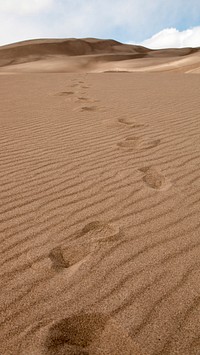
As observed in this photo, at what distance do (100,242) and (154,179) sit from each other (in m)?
1.08

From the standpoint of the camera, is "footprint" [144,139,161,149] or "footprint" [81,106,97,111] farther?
"footprint" [81,106,97,111]

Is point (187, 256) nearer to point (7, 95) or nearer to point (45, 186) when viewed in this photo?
point (45, 186)

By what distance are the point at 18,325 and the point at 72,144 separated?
8.90 feet

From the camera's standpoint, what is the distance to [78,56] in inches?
1192

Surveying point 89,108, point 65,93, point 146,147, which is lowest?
point 146,147

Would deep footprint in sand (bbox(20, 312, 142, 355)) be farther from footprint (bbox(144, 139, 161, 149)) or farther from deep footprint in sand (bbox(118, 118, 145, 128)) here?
deep footprint in sand (bbox(118, 118, 145, 128))

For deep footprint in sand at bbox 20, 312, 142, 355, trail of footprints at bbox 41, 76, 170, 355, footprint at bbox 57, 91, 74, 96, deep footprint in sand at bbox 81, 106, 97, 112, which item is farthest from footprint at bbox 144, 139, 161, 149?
footprint at bbox 57, 91, 74, 96

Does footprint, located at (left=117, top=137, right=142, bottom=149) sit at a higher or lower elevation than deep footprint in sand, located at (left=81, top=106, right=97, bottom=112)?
lower

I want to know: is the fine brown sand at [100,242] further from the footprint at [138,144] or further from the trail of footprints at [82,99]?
the trail of footprints at [82,99]

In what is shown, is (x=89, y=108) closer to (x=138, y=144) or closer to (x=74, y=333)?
(x=138, y=144)

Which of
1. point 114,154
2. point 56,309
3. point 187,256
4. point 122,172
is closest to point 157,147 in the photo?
point 114,154

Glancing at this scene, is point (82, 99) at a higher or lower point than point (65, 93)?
lower

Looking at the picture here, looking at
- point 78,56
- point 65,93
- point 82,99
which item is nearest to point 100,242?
point 82,99

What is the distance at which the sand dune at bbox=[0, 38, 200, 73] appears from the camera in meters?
24.0
